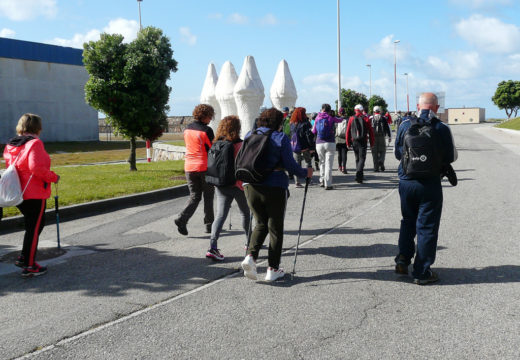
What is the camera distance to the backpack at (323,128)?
36.4 ft

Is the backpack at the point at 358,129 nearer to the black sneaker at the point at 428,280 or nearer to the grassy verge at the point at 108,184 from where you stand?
the grassy verge at the point at 108,184

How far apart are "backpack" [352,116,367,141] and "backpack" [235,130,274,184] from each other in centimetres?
801

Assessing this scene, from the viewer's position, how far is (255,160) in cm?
476

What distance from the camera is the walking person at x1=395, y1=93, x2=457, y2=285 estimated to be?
183 inches

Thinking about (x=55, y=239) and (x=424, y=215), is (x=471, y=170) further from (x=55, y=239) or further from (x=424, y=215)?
(x=55, y=239)

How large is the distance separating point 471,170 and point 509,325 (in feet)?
37.4

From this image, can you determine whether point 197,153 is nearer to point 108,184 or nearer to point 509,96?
point 108,184

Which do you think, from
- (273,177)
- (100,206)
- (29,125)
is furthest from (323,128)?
(29,125)

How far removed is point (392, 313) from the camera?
161 inches

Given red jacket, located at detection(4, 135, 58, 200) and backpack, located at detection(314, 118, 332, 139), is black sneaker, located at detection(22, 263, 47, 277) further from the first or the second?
backpack, located at detection(314, 118, 332, 139)

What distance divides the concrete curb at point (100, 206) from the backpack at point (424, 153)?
6.34m

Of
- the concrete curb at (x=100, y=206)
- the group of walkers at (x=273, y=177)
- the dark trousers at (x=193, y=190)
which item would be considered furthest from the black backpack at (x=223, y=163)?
the concrete curb at (x=100, y=206)

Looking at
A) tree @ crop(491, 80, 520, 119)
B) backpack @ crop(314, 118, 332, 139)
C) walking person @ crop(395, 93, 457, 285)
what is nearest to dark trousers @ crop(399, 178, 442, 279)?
walking person @ crop(395, 93, 457, 285)

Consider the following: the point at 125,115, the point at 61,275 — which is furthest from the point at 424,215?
the point at 125,115
